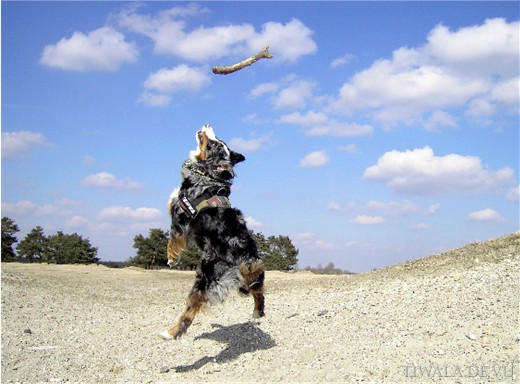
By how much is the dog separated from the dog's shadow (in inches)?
30.1

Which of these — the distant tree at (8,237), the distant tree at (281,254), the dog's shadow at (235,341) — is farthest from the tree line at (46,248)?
the dog's shadow at (235,341)

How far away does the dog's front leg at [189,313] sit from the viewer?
6.65 m

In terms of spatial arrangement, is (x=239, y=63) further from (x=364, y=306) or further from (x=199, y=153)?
(x=364, y=306)

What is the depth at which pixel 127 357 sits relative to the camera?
7.77 meters

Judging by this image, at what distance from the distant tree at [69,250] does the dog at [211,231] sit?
16.8m

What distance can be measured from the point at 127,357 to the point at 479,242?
367 inches

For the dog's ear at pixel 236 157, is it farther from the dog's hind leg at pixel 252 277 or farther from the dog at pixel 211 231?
the dog's hind leg at pixel 252 277

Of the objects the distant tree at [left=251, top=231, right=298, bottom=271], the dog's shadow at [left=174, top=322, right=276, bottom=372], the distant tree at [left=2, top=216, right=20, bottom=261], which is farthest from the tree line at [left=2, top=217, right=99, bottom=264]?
the dog's shadow at [left=174, top=322, right=276, bottom=372]

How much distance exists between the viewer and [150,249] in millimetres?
22469

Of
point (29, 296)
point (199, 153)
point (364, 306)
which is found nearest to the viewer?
point (199, 153)

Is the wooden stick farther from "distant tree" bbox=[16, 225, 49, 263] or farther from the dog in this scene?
"distant tree" bbox=[16, 225, 49, 263]

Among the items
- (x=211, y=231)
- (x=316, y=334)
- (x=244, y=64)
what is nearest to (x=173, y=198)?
(x=211, y=231)

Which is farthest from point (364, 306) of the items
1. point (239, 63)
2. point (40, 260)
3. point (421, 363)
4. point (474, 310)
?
point (40, 260)

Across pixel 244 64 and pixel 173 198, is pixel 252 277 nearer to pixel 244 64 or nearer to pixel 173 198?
pixel 173 198
